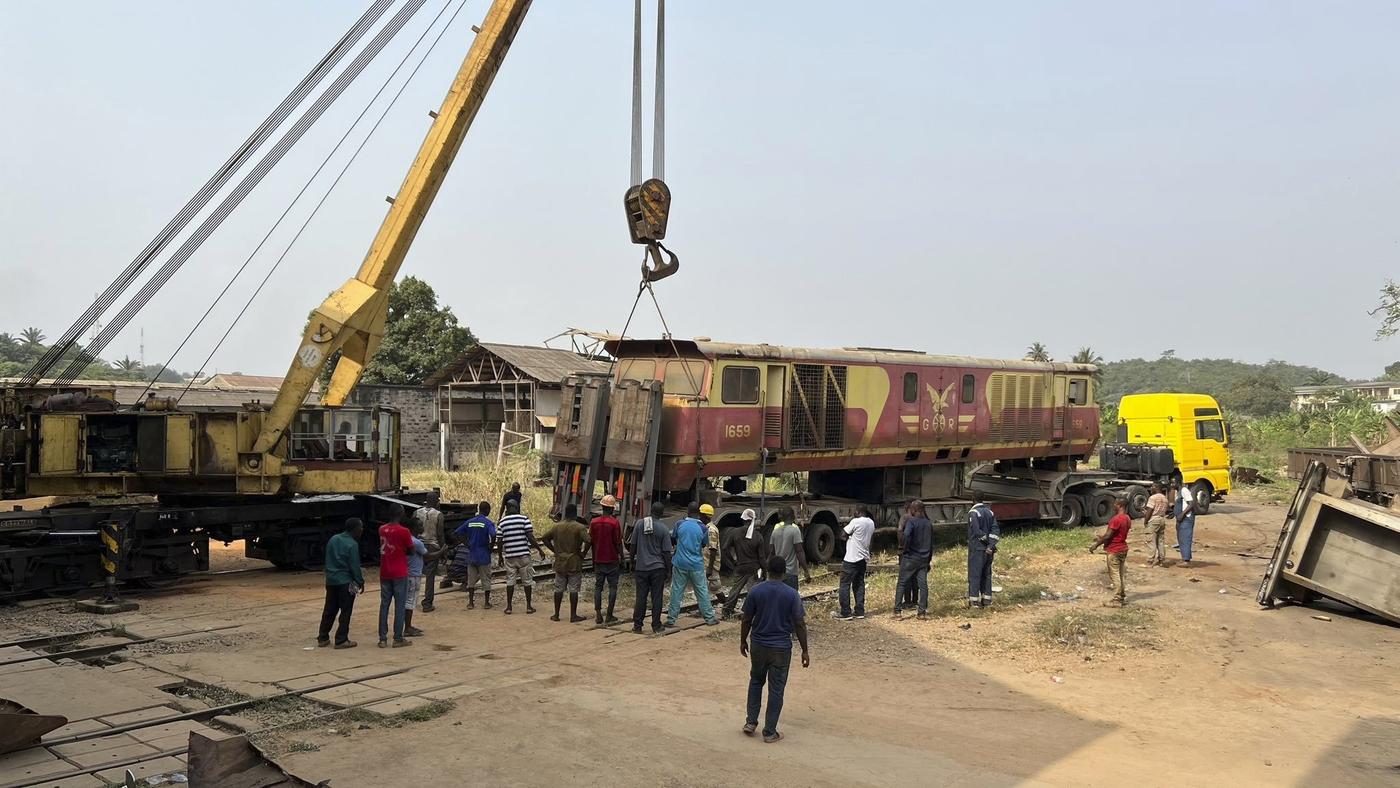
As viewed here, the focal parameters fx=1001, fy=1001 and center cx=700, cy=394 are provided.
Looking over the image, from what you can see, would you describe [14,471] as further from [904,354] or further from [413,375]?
[413,375]

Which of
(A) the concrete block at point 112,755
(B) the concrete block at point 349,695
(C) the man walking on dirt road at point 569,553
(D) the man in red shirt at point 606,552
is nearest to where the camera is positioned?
(A) the concrete block at point 112,755

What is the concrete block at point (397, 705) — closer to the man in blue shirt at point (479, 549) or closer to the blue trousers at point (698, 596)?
the blue trousers at point (698, 596)

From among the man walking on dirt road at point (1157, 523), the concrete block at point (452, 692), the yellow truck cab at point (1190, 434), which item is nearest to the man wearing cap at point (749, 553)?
the concrete block at point (452, 692)

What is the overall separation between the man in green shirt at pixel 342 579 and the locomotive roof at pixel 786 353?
622 cm

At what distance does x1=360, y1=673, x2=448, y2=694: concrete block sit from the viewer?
8.99 m

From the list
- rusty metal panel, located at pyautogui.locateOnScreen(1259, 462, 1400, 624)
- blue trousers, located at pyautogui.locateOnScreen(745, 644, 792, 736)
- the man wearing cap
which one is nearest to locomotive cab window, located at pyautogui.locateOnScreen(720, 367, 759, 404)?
the man wearing cap

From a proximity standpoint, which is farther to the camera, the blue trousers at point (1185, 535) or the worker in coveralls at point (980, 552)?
the blue trousers at point (1185, 535)

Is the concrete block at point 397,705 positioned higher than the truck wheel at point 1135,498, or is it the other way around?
the truck wheel at point 1135,498

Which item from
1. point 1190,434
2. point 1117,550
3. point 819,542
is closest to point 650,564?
point 819,542

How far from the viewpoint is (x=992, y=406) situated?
64.2ft

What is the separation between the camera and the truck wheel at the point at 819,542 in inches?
653

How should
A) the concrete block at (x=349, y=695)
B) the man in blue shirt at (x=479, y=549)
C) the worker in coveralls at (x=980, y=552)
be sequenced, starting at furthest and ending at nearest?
the man in blue shirt at (x=479, y=549) < the worker in coveralls at (x=980, y=552) < the concrete block at (x=349, y=695)

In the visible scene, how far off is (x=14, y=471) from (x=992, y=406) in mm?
16179

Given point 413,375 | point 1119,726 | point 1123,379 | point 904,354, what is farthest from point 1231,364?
point 1119,726
